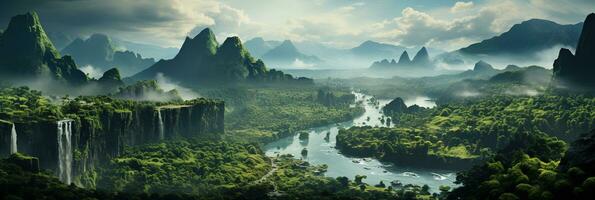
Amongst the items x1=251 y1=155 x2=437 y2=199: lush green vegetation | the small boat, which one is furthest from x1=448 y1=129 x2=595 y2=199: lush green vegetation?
the small boat

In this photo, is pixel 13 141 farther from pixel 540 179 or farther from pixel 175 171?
pixel 540 179

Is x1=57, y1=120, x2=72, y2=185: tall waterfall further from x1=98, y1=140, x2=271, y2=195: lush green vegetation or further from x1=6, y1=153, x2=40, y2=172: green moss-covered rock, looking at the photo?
x1=6, y1=153, x2=40, y2=172: green moss-covered rock

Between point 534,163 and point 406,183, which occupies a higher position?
point 534,163

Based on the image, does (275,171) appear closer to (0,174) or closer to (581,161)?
(0,174)

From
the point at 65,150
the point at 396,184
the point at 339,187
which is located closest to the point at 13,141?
the point at 65,150

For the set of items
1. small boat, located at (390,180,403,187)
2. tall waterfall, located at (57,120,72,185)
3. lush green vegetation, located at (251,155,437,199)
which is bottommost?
small boat, located at (390,180,403,187)

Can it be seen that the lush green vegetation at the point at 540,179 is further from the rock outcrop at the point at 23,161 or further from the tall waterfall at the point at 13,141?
the tall waterfall at the point at 13,141

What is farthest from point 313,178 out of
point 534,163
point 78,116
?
point 534,163

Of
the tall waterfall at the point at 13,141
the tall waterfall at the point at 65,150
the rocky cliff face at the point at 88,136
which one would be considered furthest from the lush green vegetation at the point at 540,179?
the tall waterfall at the point at 13,141
